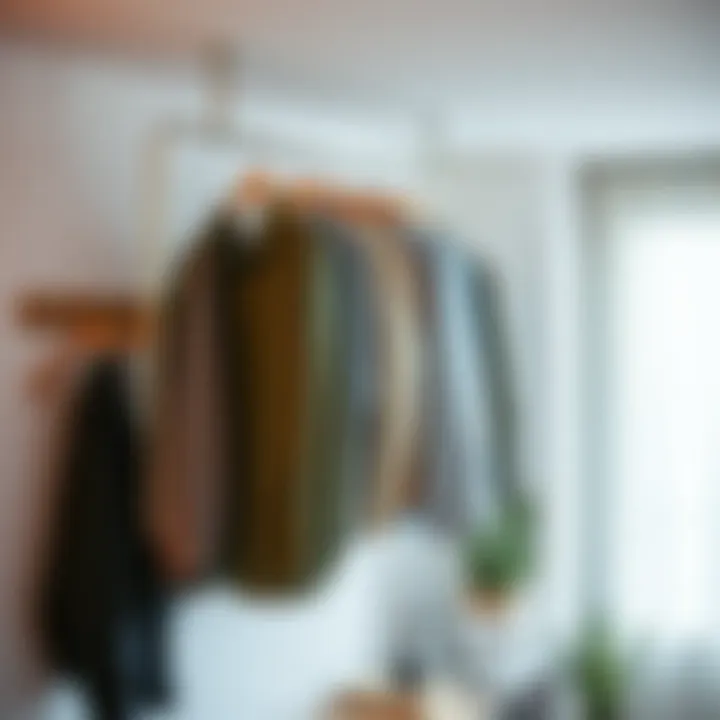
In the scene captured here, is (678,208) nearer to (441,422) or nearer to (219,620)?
(441,422)

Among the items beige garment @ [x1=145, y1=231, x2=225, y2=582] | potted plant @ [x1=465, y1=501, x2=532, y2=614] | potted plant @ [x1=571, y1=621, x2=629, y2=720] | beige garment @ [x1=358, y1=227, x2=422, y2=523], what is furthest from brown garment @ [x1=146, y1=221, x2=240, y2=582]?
potted plant @ [x1=571, y1=621, x2=629, y2=720]

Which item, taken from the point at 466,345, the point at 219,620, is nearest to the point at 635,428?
the point at 466,345

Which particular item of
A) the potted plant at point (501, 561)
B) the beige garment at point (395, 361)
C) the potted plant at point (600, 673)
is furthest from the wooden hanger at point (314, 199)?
the potted plant at point (600, 673)

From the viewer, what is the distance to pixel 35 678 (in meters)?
1.45

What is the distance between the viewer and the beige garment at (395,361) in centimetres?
138

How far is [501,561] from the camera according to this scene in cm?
189

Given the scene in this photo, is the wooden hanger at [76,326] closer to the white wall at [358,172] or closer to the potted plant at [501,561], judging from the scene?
the white wall at [358,172]

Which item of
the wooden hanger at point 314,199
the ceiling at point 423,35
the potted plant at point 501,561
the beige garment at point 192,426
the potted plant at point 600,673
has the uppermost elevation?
the ceiling at point 423,35

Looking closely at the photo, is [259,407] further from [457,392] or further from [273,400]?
[457,392]

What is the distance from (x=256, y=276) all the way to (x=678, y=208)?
0.82 meters

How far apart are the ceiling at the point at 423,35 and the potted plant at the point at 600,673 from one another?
0.85 meters

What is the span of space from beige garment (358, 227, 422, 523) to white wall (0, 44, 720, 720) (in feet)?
0.94

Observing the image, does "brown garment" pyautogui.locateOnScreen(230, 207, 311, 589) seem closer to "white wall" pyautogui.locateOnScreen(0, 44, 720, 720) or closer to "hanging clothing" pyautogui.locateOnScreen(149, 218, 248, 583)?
"hanging clothing" pyautogui.locateOnScreen(149, 218, 248, 583)

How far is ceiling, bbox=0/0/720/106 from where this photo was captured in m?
1.19
